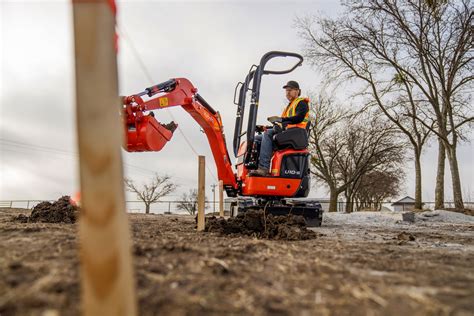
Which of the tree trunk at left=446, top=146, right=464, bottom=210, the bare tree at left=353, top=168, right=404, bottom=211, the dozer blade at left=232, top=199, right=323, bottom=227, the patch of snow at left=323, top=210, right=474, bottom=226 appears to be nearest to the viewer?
the dozer blade at left=232, top=199, right=323, bottom=227

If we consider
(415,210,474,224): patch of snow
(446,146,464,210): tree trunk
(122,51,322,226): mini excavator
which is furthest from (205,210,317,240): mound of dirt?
(446,146,464,210): tree trunk

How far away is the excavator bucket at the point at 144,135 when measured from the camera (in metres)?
6.20

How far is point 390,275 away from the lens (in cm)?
240

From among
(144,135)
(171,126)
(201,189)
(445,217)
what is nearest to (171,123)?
(171,126)

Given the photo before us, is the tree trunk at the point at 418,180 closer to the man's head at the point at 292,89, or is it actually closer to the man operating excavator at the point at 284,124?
the man's head at the point at 292,89

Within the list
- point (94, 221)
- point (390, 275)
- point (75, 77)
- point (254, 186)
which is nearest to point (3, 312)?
point (94, 221)

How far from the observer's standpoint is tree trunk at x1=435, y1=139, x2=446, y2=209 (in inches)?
674

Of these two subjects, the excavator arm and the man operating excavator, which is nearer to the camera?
the excavator arm

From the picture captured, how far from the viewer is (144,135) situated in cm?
618

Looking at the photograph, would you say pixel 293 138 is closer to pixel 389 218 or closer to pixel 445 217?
pixel 389 218

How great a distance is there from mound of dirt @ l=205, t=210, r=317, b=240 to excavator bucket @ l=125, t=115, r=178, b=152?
167cm

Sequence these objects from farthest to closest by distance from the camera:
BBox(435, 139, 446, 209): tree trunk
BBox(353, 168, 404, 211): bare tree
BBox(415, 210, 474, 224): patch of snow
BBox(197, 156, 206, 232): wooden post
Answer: BBox(353, 168, 404, 211): bare tree, BBox(435, 139, 446, 209): tree trunk, BBox(415, 210, 474, 224): patch of snow, BBox(197, 156, 206, 232): wooden post

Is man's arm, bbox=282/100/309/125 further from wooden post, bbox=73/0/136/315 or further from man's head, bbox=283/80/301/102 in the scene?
wooden post, bbox=73/0/136/315

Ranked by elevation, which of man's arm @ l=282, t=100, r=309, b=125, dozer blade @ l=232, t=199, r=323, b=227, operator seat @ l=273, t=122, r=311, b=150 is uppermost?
man's arm @ l=282, t=100, r=309, b=125
